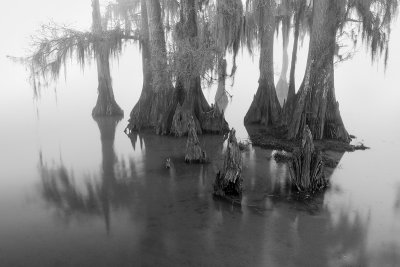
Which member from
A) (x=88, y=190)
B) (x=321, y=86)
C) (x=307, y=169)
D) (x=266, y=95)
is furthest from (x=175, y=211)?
(x=266, y=95)

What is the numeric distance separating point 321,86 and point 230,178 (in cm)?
649

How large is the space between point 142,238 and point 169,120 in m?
8.89

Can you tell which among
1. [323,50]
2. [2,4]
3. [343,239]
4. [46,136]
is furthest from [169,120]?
[2,4]

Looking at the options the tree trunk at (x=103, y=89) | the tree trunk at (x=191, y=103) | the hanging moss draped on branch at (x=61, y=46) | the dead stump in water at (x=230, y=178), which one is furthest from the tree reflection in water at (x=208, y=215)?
the tree trunk at (x=103, y=89)

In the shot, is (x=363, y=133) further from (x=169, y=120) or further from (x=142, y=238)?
(x=142, y=238)

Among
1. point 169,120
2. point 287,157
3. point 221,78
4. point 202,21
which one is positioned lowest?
point 287,157

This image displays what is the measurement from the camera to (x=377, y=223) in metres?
6.30

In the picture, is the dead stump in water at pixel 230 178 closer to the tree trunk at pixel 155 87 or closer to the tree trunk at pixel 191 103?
the tree trunk at pixel 191 103

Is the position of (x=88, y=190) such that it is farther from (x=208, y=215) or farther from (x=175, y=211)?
(x=208, y=215)

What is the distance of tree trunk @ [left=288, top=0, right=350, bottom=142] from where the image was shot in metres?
12.0

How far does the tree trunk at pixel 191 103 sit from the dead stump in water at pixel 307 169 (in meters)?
6.20

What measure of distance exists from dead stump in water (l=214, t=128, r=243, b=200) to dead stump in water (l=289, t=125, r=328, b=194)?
1333 millimetres

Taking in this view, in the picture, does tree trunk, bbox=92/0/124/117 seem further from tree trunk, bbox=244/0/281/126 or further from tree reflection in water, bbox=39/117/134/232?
tree reflection in water, bbox=39/117/134/232

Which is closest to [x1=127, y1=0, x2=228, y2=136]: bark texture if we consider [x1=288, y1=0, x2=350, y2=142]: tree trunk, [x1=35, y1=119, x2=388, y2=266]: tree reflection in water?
[x1=288, y1=0, x2=350, y2=142]: tree trunk
